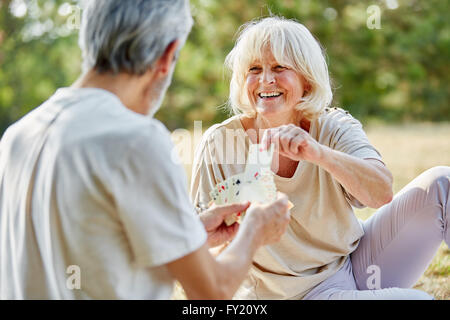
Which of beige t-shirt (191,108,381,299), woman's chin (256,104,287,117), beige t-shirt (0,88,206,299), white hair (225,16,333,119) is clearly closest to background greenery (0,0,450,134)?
white hair (225,16,333,119)

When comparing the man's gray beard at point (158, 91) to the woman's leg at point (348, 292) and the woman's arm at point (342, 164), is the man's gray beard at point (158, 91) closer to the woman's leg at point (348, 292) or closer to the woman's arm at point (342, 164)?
the woman's arm at point (342, 164)

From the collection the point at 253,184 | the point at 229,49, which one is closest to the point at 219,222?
the point at 253,184

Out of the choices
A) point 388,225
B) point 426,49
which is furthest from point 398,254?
point 426,49

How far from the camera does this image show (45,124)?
133 centimetres

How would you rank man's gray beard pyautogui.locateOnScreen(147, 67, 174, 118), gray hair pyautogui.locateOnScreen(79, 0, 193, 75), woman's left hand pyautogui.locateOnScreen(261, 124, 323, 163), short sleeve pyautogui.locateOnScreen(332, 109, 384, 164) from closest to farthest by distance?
1. gray hair pyautogui.locateOnScreen(79, 0, 193, 75)
2. man's gray beard pyautogui.locateOnScreen(147, 67, 174, 118)
3. woman's left hand pyautogui.locateOnScreen(261, 124, 323, 163)
4. short sleeve pyautogui.locateOnScreen(332, 109, 384, 164)

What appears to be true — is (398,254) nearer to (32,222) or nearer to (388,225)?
(388,225)

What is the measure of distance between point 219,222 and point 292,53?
0.89 m

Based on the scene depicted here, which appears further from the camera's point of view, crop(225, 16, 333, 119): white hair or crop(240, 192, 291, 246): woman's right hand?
crop(225, 16, 333, 119): white hair

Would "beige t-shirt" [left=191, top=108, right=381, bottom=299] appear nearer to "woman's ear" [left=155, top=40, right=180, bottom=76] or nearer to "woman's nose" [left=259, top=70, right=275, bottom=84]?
"woman's nose" [left=259, top=70, right=275, bottom=84]

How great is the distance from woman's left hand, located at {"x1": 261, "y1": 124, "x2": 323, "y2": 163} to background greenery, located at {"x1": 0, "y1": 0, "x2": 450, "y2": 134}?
8964 millimetres

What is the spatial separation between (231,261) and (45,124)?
57cm

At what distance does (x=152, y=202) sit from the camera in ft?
4.08

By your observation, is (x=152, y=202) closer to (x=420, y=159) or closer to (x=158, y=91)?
(x=158, y=91)

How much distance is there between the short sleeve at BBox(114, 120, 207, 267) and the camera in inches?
48.2
